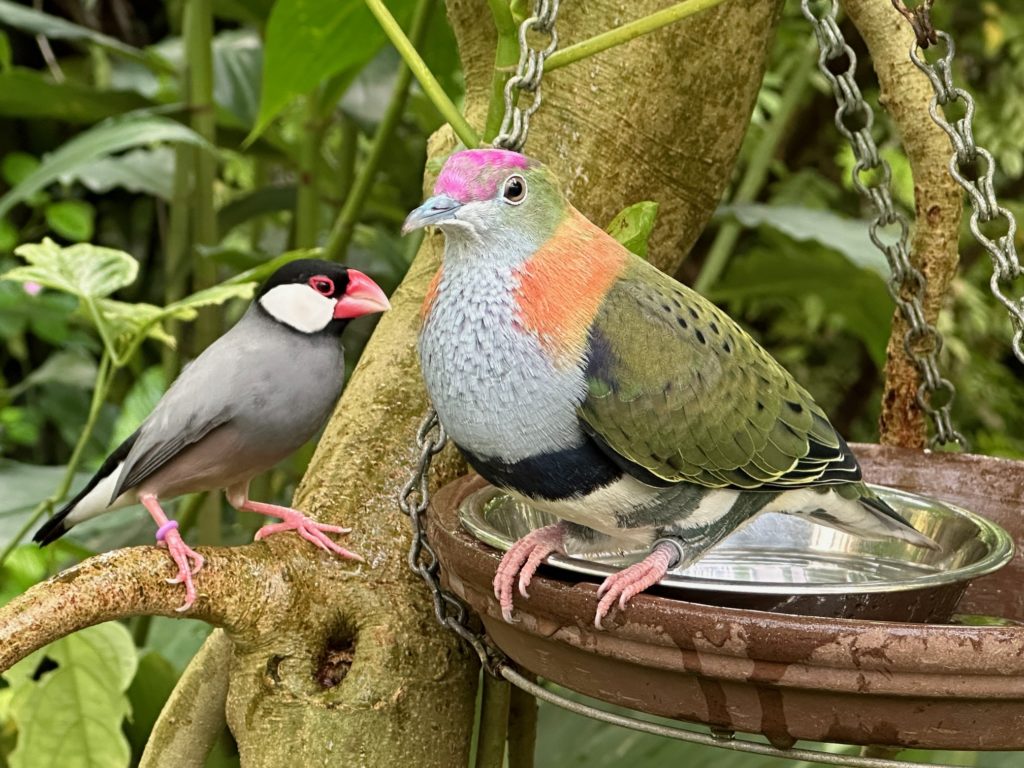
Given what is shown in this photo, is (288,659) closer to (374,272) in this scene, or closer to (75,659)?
(75,659)

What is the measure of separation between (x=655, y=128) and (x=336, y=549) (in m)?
0.55

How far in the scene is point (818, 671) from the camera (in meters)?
0.78

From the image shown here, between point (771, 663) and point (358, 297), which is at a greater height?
point (771, 663)

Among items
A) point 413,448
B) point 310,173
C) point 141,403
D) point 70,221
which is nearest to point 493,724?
point 413,448

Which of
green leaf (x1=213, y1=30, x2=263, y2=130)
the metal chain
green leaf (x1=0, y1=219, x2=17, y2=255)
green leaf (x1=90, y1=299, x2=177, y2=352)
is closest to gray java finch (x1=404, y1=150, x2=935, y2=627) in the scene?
the metal chain

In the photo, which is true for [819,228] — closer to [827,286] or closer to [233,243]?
[827,286]

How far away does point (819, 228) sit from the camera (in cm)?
A: 181

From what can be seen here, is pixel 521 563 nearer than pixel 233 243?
Yes

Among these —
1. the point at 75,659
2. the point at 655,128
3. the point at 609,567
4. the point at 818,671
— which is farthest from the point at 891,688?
the point at 75,659

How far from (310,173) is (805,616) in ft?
4.47

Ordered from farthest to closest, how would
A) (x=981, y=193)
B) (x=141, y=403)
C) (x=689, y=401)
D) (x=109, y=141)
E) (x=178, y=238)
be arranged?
(x=178, y=238) < (x=141, y=403) < (x=109, y=141) < (x=981, y=193) < (x=689, y=401)

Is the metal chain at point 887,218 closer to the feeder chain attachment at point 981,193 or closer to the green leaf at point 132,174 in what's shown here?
the feeder chain attachment at point 981,193

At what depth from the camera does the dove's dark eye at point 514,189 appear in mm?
855

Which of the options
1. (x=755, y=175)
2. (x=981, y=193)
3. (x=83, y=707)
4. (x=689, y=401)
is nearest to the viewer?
(x=689, y=401)
